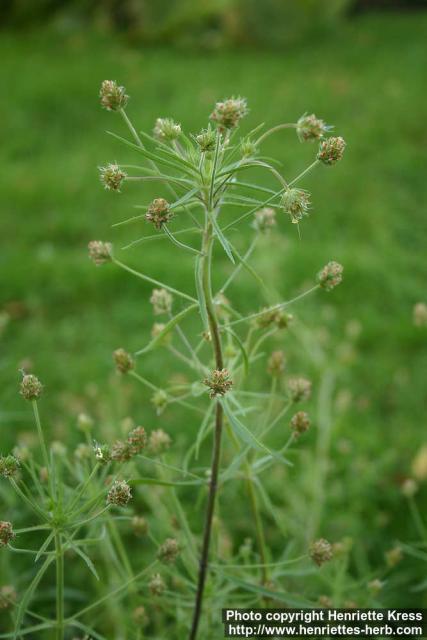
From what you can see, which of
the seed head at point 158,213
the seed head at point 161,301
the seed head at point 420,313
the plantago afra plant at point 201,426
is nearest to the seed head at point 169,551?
the plantago afra plant at point 201,426

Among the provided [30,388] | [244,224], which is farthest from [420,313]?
[244,224]

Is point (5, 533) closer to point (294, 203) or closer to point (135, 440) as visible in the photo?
point (135, 440)

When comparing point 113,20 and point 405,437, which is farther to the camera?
point 113,20

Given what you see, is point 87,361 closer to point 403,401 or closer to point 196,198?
point 403,401

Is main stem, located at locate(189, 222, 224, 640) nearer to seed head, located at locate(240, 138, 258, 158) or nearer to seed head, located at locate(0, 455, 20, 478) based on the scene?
seed head, located at locate(240, 138, 258, 158)

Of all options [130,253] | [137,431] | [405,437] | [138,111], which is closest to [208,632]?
[137,431]

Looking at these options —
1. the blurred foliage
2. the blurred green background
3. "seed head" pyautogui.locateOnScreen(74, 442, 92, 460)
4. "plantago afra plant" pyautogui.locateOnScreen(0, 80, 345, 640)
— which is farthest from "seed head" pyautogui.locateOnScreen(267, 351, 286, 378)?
the blurred foliage

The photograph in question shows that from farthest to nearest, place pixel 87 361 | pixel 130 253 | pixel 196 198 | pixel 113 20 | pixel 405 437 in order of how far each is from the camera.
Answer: pixel 113 20 → pixel 130 253 → pixel 87 361 → pixel 405 437 → pixel 196 198
